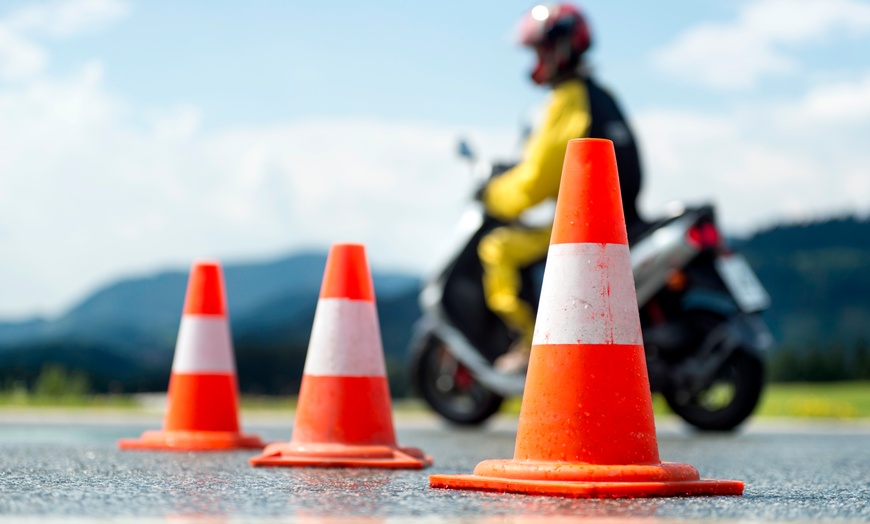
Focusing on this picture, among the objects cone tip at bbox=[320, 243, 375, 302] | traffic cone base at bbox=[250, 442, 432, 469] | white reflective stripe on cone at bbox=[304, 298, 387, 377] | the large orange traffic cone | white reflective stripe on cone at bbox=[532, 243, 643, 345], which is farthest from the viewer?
cone tip at bbox=[320, 243, 375, 302]

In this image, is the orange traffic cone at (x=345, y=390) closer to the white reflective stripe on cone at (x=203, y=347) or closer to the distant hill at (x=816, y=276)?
the white reflective stripe on cone at (x=203, y=347)

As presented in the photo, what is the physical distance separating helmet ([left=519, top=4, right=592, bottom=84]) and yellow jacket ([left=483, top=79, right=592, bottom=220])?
130mm

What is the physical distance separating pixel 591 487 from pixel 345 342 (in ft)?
6.02

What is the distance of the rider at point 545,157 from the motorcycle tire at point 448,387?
49 cm

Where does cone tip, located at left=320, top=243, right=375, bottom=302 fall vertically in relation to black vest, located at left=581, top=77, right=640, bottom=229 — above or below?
below

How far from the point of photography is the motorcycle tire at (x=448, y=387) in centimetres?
946

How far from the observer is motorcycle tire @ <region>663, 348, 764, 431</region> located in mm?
8148

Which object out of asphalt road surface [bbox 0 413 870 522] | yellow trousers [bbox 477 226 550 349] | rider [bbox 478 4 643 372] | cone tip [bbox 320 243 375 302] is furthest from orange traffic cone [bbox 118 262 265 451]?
yellow trousers [bbox 477 226 550 349]

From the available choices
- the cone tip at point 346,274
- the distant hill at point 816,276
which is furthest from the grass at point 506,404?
the distant hill at point 816,276

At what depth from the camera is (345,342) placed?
5449 millimetres

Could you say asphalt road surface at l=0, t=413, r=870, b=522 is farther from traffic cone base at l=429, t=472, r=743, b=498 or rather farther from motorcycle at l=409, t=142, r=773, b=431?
motorcycle at l=409, t=142, r=773, b=431

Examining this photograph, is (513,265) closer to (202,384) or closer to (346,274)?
(202,384)

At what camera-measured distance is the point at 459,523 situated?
10.5 ft

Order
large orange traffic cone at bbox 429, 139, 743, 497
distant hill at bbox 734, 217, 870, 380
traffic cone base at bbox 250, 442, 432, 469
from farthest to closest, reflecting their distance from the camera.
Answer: distant hill at bbox 734, 217, 870, 380
traffic cone base at bbox 250, 442, 432, 469
large orange traffic cone at bbox 429, 139, 743, 497
